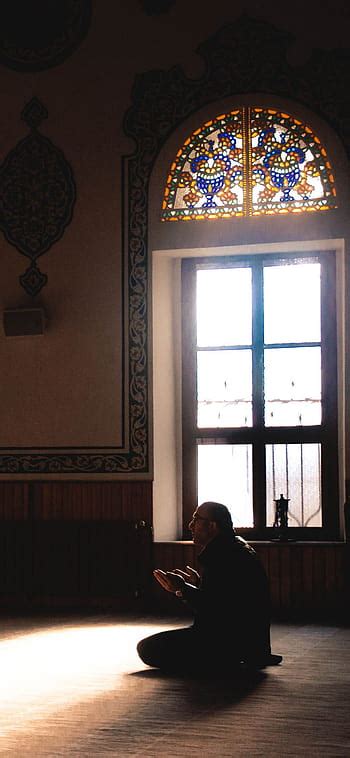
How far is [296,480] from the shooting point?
773 centimetres

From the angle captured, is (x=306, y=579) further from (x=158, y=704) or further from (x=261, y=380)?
(x=158, y=704)

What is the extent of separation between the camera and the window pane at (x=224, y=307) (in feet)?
26.0

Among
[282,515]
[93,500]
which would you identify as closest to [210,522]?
[282,515]

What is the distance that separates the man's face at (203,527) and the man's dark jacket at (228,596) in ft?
0.14

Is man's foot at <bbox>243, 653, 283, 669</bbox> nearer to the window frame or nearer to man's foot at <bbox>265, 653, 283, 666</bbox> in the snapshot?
man's foot at <bbox>265, 653, 283, 666</bbox>

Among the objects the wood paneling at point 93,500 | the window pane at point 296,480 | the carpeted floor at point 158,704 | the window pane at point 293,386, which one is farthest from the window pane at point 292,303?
the carpeted floor at point 158,704

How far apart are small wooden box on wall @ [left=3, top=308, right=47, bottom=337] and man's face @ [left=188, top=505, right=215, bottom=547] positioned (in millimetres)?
3142

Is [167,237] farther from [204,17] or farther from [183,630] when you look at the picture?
[183,630]

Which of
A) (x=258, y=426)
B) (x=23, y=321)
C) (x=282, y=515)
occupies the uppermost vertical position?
(x=23, y=321)

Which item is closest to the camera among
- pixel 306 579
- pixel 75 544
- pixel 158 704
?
pixel 158 704

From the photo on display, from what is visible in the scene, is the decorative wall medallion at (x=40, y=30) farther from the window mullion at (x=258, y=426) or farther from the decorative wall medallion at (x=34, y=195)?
the window mullion at (x=258, y=426)

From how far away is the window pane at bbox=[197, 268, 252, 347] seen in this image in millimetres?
7914

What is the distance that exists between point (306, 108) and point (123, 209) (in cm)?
141

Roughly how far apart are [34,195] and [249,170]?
59.9 inches
